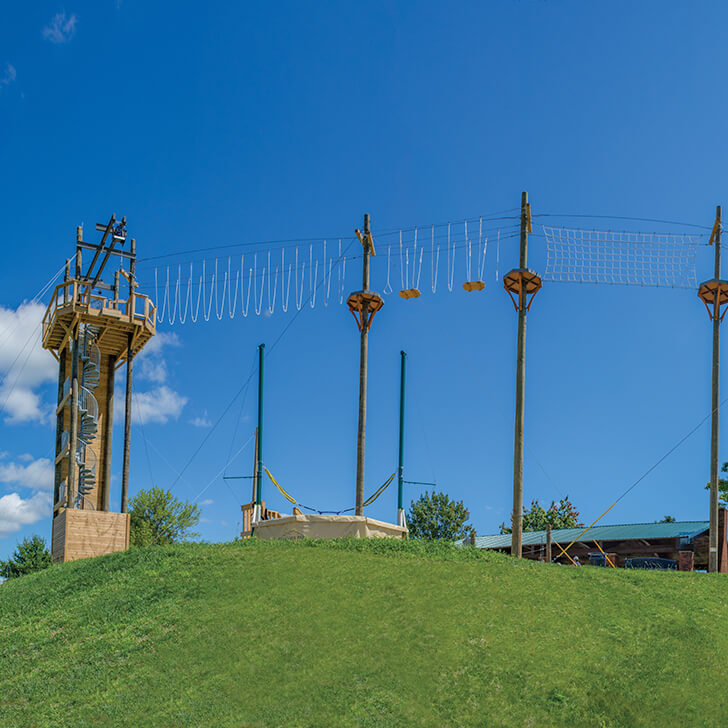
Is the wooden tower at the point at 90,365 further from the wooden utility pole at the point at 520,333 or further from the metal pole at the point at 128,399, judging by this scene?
the wooden utility pole at the point at 520,333

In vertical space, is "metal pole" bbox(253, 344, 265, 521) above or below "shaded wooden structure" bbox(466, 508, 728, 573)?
above

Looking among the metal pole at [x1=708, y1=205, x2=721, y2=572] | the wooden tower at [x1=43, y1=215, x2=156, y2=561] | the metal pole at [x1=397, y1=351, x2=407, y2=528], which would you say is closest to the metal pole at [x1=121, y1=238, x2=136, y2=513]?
the wooden tower at [x1=43, y1=215, x2=156, y2=561]

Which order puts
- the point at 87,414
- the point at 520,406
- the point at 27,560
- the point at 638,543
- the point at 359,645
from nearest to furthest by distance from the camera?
the point at 359,645, the point at 520,406, the point at 638,543, the point at 87,414, the point at 27,560

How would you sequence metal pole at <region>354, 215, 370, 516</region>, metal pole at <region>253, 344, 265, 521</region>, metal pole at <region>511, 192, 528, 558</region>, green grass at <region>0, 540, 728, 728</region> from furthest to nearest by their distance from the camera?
metal pole at <region>253, 344, 265, 521</region> → metal pole at <region>354, 215, 370, 516</region> → metal pole at <region>511, 192, 528, 558</region> → green grass at <region>0, 540, 728, 728</region>

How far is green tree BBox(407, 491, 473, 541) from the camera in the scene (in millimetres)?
54688

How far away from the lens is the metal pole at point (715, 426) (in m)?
28.8

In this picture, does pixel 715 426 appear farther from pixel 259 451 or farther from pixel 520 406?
pixel 259 451

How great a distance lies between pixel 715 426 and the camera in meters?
30.3

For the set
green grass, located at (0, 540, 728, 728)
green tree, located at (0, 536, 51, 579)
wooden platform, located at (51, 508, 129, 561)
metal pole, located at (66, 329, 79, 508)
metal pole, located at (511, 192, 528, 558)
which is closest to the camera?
green grass, located at (0, 540, 728, 728)

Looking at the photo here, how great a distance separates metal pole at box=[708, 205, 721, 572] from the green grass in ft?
26.2

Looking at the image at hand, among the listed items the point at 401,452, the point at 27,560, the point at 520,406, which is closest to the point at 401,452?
the point at 401,452

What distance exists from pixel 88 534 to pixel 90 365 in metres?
8.27

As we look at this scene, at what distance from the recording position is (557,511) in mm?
68625

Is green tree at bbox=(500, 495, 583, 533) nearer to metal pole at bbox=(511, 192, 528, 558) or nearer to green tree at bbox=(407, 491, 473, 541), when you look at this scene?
green tree at bbox=(407, 491, 473, 541)
